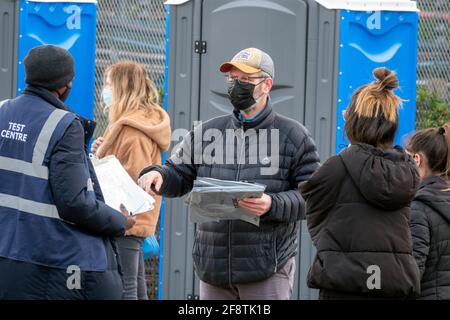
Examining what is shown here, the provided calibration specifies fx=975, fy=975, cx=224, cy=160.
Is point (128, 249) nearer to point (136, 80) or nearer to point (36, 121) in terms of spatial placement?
point (136, 80)

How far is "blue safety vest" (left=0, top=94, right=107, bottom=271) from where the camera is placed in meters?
4.02

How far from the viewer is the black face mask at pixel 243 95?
470cm

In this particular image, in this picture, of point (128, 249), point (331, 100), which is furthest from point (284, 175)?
point (331, 100)

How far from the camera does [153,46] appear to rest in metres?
7.54

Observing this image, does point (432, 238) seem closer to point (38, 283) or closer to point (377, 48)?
point (38, 283)

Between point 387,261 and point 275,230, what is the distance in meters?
0.78

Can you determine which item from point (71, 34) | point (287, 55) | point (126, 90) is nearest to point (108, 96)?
point (126, 90)

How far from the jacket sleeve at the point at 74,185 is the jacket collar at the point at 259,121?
0.90 m

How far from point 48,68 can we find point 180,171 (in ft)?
3.20

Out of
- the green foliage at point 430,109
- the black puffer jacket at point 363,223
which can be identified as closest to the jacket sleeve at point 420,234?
the black puffer jacket at point 363,223

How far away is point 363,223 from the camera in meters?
3.95

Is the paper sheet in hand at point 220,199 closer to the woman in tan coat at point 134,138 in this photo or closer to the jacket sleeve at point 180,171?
the jacket sleeve at point 180,171

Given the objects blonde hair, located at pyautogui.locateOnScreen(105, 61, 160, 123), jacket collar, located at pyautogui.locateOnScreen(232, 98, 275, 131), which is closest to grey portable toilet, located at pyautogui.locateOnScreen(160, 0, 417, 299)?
blonde hair, located at pyautogui.locateOnScreen(105, 61, 160, 123)

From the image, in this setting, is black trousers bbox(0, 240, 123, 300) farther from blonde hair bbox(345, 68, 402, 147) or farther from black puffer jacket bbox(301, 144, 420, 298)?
blonde hair bbox(345, 68, 402, 147)
